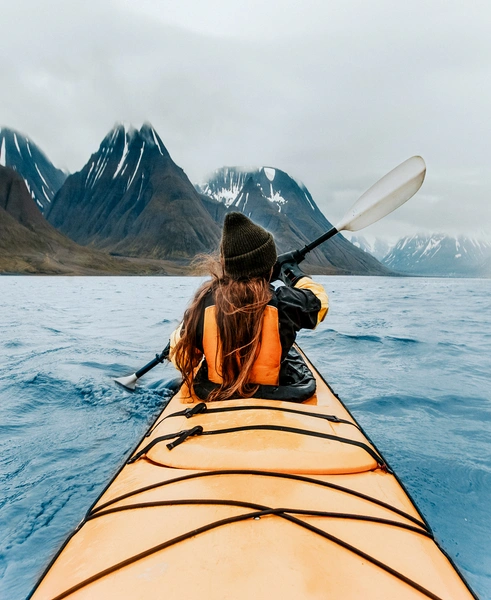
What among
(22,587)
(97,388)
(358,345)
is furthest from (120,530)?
(358,345)

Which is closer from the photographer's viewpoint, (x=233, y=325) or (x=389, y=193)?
(x=233, y=325)

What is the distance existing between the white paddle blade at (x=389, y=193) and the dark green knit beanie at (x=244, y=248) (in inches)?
98.5

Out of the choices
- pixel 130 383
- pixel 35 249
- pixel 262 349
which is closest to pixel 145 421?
pixel 130 383

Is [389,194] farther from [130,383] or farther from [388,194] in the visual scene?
[130,383]

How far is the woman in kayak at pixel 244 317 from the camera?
2340 mm

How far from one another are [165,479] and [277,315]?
112cm

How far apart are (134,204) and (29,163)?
7249 cm

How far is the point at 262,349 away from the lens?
94.7 inches

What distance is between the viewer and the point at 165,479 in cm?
176

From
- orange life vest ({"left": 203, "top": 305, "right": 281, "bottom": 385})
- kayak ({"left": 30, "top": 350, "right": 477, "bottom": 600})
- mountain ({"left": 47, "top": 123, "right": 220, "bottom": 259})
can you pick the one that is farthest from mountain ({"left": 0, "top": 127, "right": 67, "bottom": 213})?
kayak ({"left": 30, "top": 350, "right": 477, "bottom": 600})

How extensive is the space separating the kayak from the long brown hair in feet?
1.08

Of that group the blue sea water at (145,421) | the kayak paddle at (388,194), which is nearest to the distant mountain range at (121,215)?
the blue sea water at (145,421)

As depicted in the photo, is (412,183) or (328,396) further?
(412,183)

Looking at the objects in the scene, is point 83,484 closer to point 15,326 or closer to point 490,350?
point 490,350
